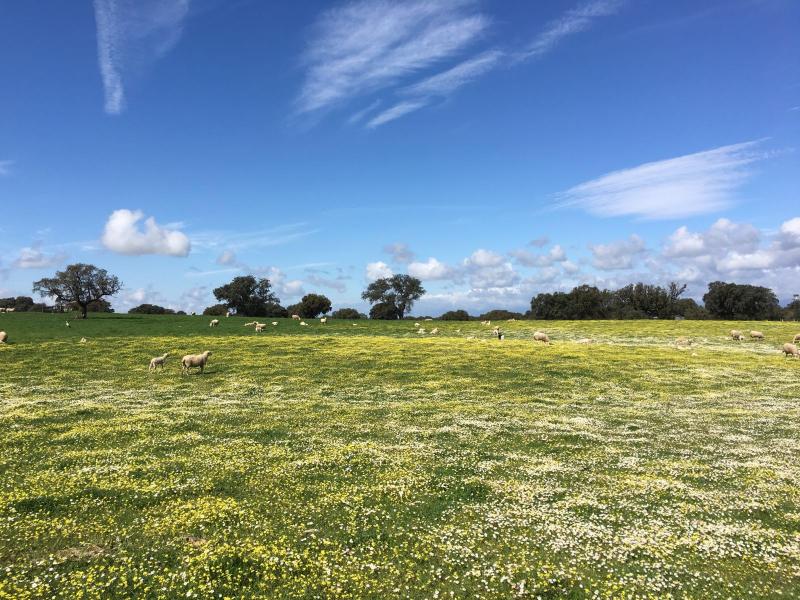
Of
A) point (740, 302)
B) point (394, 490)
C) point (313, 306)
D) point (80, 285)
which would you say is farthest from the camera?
point (313, 306)

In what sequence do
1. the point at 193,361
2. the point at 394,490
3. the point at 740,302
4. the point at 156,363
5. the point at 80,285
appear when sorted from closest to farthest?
1. the point at 394,490
2. the point at 193,361
3. the point at 156,363
4. the point at 80,285
5. the point at 740,302

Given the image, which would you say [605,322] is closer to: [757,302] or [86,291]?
[757,302]

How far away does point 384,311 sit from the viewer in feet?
527

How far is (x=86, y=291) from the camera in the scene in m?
103

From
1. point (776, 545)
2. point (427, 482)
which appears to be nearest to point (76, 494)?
point (427, 482)

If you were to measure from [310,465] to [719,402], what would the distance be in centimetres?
3041

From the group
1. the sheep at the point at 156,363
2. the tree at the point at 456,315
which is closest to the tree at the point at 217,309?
the tree at the point at 456,315

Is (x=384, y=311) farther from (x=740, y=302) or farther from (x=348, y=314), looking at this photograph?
(x=740, y=302)

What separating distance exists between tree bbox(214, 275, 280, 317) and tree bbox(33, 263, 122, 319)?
45206mm

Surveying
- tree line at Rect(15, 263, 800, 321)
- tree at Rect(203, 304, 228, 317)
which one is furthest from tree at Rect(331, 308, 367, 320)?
tree at Rect(203, 304, 228, 317)

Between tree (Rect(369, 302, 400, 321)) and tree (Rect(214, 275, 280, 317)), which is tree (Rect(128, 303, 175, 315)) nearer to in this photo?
tree (Rect(214, 275, 280, 317))

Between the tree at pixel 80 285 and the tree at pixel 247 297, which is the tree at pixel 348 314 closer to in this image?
the tree at pixel 247 297

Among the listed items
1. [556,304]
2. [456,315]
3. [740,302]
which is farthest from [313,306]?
[740,302]

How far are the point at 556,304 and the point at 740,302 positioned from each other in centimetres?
5365
